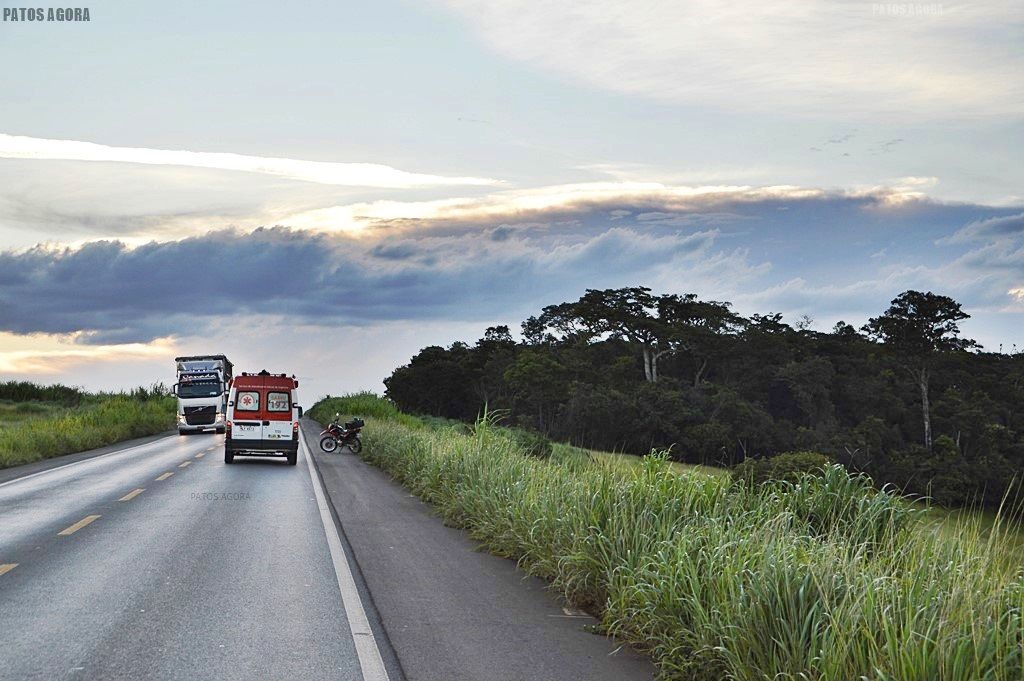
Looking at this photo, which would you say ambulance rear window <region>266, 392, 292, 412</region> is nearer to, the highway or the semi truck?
the highway

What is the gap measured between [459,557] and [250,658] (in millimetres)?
4648

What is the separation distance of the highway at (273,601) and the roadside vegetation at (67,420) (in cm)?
1481

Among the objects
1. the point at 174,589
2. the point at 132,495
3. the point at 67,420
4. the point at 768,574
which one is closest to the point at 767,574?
the point at 768,574

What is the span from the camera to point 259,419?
26797 millimetres

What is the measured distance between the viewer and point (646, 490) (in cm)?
983

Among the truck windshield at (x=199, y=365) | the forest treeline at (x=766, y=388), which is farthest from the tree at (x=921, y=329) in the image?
the truck windshield at (x=199, y=365)

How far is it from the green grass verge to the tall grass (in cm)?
2143

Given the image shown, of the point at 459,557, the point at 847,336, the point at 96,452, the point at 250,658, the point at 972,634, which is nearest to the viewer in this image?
the point at 972,634

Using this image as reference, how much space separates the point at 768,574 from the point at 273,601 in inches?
178

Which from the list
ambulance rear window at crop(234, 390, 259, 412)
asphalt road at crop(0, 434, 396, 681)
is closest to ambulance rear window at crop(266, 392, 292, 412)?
ambulance rear window at crop(234, 390, 259, 412)

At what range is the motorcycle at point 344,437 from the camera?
32903mm

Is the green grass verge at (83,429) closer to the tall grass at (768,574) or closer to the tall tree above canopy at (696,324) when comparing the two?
the tall grass at (768,574)

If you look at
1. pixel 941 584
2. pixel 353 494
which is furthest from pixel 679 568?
pixel 353 494

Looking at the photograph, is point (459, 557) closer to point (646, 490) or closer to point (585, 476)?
point (585, 476)
